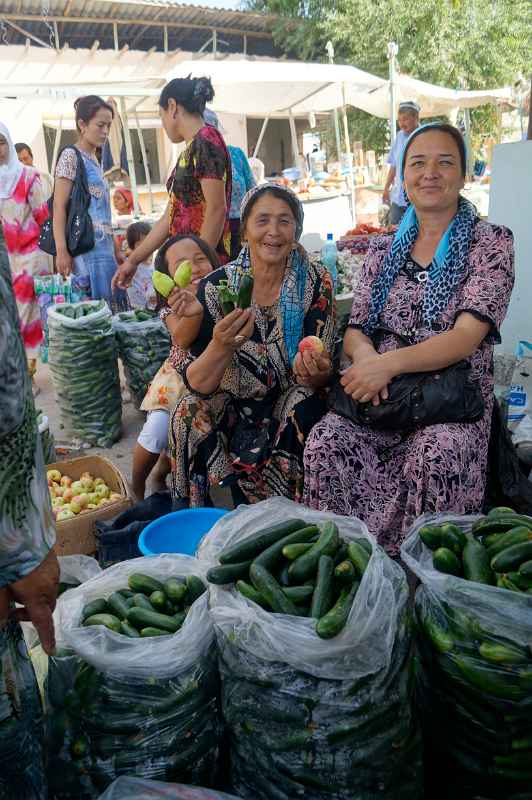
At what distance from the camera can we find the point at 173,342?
3.28 m

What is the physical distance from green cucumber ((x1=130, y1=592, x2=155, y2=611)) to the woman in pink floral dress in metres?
4.32

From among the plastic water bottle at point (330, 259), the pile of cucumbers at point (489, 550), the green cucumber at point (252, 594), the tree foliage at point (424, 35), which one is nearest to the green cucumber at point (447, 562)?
the pile of cucumbers at point (489, 550)

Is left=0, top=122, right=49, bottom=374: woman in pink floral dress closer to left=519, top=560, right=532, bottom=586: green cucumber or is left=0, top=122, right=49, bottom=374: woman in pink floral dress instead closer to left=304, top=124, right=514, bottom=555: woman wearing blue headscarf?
left=304, top=124, right=514, bottom=555: woman wearing blue headscarf

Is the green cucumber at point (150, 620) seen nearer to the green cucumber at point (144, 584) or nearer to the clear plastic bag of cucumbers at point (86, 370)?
the green cucumber at point (144, 584)

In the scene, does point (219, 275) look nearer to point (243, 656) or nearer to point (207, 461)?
point (207, 461)

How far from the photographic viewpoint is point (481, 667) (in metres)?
1.54

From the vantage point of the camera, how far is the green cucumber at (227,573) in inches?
65.0

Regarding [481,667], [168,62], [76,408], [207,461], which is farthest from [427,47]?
[481,667]

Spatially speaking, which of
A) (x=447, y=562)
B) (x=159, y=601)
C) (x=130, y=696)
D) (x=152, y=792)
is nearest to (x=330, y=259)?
(x=447, y=562)

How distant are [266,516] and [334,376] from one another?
1091 mm

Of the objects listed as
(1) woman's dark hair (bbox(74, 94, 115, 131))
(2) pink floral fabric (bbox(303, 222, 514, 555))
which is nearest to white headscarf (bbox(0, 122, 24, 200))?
(1) woman's dark hair (bbox(74, 94, 115, 131))

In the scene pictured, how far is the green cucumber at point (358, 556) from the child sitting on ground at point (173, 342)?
1517mm

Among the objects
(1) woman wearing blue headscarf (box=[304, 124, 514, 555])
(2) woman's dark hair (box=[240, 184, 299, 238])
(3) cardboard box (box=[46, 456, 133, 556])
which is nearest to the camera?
(1) woman wearing blue headscarf (box=[304, 124, 514, 555])

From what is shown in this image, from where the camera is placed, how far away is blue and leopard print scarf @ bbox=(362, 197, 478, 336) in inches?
105
